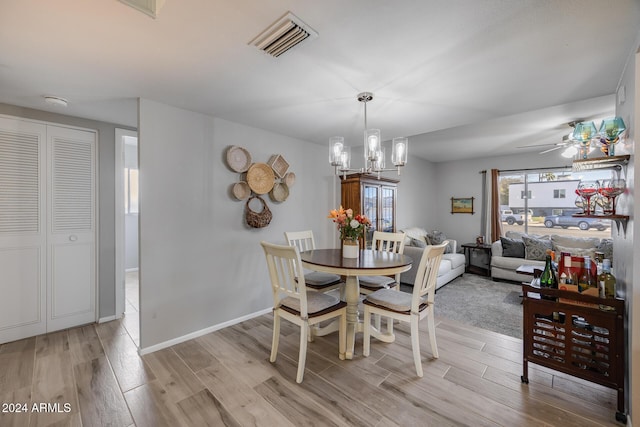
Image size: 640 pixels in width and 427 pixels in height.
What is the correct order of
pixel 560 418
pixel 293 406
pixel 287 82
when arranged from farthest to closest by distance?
pixel 287 82 < pixel 293 406 < pixel 560 418

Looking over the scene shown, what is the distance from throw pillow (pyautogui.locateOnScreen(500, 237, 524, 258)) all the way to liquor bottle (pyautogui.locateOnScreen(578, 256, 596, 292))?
11.4ft

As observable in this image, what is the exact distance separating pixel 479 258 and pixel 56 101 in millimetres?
6828

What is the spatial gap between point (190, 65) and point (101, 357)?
8.63 feet

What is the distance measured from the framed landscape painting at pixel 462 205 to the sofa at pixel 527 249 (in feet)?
4.07

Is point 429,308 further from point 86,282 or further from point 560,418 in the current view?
point 86,282

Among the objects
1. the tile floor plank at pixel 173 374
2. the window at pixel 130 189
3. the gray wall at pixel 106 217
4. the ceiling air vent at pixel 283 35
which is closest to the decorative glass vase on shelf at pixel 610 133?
the ceiling air vent at pixel 283 35

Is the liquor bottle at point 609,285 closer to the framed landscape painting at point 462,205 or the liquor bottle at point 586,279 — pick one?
the liquor bottle at point 586,279

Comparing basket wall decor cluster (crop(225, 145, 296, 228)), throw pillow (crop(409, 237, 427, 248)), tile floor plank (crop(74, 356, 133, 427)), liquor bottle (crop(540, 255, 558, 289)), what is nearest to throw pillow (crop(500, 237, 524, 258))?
throw pillow (crop(409, 237, 427, 248))

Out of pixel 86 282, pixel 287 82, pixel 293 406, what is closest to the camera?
pixel 293 406

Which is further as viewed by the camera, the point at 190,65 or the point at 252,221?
the point at 252,221

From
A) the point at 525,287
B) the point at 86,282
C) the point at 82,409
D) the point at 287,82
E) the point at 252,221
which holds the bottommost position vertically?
the point at 82,409

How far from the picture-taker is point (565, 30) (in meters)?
1.48

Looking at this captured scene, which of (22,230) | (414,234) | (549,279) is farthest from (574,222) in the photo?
(22,230)

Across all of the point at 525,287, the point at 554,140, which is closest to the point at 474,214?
the point at 554,140
